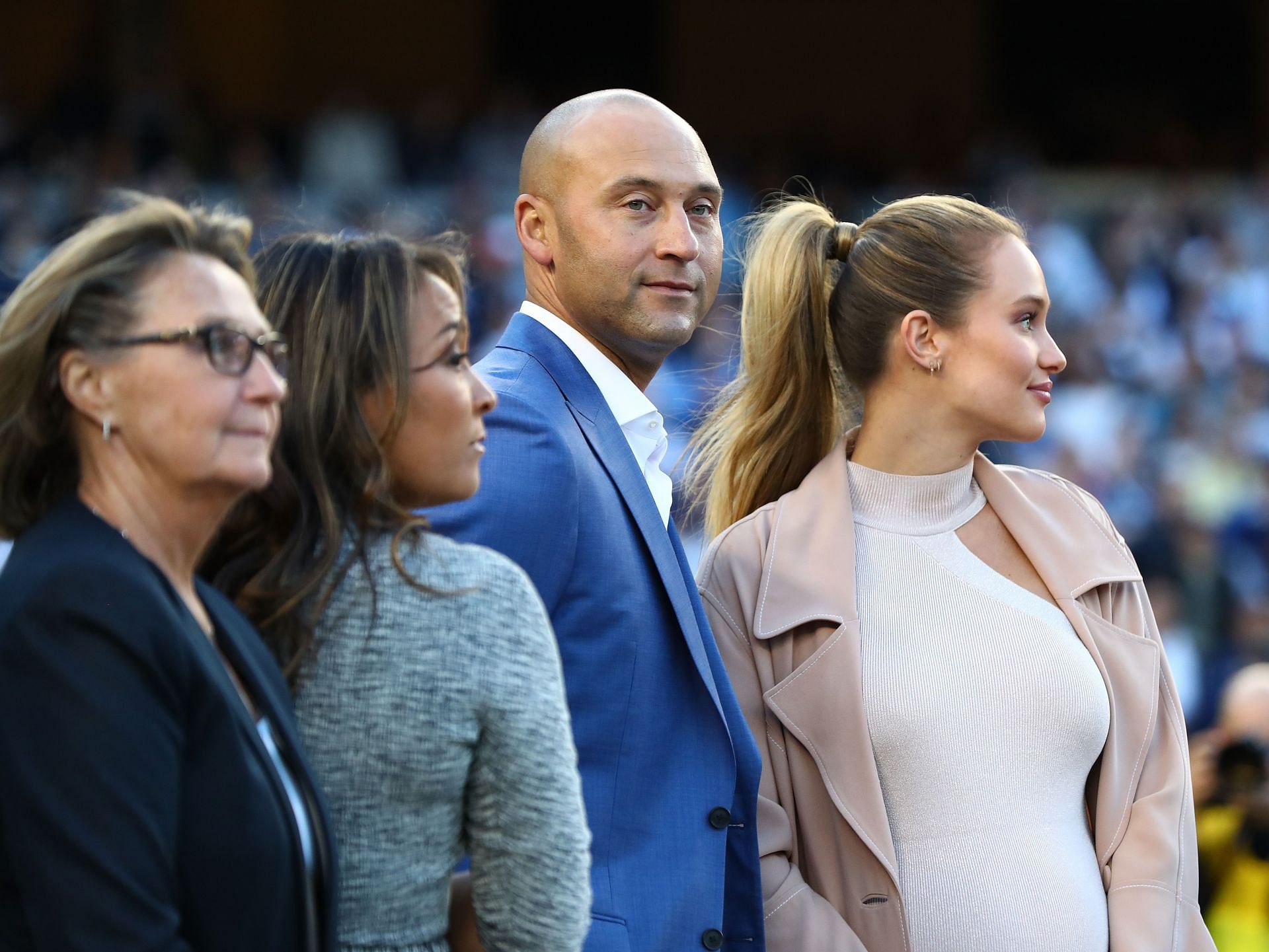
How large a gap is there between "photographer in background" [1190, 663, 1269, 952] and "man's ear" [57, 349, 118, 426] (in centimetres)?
252

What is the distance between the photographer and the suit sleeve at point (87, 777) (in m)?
1.29

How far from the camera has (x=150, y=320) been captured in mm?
1440

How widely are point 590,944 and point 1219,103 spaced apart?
41.1ft

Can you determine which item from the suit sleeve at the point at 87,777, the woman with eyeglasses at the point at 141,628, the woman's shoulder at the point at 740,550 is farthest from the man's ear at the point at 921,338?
the suit sleeve at the point at 87,777

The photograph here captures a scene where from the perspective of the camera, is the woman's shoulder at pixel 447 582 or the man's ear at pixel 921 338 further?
the man's ear at pixel 921 338

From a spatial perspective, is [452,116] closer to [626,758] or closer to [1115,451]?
[1115,451]

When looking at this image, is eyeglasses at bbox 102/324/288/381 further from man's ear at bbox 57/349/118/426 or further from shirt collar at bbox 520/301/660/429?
shirt collar at bbox 520/301/660/429

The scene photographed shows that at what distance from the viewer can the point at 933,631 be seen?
2.37 meters

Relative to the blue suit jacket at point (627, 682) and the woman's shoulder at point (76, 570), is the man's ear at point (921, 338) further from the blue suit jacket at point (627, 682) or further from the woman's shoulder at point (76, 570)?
the woman's shoulder at point (76, 570)

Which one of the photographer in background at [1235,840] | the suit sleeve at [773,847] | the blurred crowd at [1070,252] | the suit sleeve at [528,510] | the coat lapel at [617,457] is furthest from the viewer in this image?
the blurred crowd at [1070,252]

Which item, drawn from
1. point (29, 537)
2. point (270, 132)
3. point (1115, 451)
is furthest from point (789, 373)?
point (270, 132)

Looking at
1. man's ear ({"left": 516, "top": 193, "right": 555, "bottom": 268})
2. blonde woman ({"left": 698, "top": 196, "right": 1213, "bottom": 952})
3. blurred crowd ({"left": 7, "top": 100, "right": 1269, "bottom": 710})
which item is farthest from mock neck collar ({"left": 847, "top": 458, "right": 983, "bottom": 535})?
blurred crowd ({"left": 7, "top": 100, "right": 1269, "bottom": 710})

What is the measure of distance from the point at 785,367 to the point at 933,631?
1.77 ft

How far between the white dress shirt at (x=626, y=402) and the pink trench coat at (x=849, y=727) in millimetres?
248
